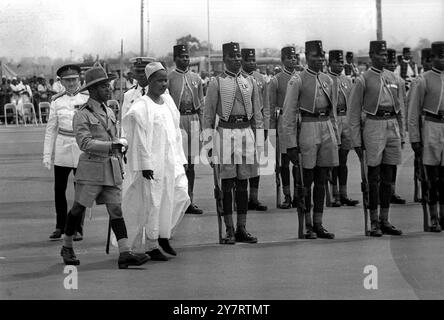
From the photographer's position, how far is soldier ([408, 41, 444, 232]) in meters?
13.5

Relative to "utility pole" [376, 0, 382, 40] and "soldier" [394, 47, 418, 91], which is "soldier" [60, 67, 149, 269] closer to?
"utility pole" [376, 0, 382, 40]

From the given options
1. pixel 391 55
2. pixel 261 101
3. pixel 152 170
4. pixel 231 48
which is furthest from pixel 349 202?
pixel 152 170

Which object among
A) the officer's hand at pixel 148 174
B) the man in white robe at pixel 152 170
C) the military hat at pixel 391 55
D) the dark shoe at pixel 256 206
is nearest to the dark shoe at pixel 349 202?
the dark shoe at pixel 256 206

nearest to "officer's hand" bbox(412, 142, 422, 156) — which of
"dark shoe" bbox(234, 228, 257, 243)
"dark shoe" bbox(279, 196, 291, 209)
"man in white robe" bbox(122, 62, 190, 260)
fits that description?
"dark shoe" bbox(234, 228, 257, 243)

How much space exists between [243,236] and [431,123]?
2652mm

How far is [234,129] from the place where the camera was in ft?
43.0

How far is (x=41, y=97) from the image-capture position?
44.8 metres

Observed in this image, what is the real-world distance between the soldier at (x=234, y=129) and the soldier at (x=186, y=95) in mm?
3130

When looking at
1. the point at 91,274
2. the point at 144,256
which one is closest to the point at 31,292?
the point at 91,274

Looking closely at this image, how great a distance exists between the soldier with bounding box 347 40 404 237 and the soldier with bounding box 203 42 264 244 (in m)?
1.21

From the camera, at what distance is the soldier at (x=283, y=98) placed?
1669 centimetres

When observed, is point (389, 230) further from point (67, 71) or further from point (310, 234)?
point (67, 71)

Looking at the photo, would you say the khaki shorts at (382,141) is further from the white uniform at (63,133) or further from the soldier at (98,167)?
the white uniform at (63,133)

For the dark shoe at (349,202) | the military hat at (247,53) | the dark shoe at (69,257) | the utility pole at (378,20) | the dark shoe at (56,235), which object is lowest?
the dark shoe at (349,202)
